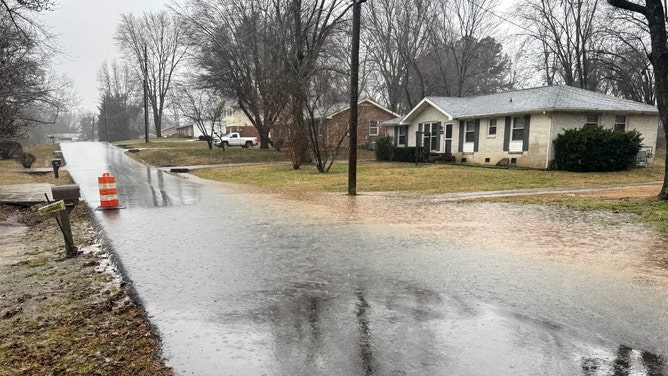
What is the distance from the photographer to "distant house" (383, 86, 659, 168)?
826 inches

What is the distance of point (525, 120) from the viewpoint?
2214 cm

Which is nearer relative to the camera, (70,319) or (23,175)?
(70,319)

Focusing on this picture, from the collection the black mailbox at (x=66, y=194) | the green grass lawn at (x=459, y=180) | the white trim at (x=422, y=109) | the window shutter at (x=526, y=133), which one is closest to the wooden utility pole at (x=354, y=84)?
the green grass lawn at (x=459, y=180)

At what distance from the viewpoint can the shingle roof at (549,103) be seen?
20.9 m

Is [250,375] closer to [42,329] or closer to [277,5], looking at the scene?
[42,329]

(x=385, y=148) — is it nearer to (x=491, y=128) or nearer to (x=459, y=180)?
(x=491, y=128)

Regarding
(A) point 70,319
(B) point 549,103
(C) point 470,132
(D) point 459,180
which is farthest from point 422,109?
(A) point 70,319

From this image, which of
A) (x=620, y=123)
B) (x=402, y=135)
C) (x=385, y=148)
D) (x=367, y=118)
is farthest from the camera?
(x=367, y=118)

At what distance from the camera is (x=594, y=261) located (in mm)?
5969

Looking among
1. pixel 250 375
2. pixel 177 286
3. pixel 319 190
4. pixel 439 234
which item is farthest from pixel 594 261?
pixel 319 190

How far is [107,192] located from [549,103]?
1944cm

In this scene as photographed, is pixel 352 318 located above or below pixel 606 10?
below

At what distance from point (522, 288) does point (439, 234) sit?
2968 mm

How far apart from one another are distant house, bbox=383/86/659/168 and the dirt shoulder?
20315mm
